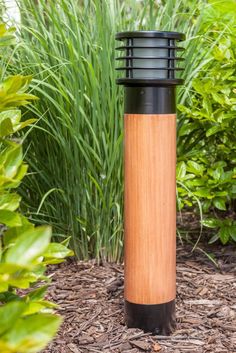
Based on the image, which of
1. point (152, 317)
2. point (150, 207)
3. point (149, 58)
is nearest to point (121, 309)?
point (152, 317)

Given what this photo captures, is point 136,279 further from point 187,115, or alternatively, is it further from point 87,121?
point 187,115

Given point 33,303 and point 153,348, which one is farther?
point 153,348

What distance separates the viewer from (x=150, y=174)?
6.09 ft

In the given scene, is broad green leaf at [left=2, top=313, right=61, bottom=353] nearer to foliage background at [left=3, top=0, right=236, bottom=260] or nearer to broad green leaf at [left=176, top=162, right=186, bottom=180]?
foliage background at [left=3, top=0, right=236, bottom=260]

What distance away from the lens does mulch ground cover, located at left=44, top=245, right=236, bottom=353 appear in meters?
1.94

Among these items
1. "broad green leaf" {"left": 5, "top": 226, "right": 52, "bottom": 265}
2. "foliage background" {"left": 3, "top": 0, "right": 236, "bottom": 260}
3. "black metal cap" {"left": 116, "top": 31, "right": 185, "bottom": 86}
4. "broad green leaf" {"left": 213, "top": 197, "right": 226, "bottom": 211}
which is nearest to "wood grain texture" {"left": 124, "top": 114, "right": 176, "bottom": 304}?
"black metal cap" {"left": 116, "top": 31, "right": 185, "bottom": 86}

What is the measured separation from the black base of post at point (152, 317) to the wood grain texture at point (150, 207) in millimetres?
24

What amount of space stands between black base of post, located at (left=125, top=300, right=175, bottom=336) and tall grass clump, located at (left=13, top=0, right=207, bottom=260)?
553 millimetres

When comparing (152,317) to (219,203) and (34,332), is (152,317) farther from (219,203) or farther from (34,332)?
(34,332)

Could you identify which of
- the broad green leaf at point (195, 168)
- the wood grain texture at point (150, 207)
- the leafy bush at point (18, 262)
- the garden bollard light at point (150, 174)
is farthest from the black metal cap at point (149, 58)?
the broad green leaf at point (195, 168)

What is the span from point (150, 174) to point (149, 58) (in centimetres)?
35

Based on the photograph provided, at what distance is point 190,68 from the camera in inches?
103

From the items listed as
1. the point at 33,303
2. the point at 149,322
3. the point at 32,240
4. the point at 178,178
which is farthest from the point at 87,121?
the point at 32,240

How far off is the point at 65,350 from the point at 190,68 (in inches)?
52.6
